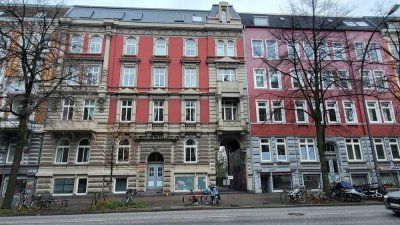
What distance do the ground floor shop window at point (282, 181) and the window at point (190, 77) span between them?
11768mm

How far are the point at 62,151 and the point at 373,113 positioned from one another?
30522 millimetres

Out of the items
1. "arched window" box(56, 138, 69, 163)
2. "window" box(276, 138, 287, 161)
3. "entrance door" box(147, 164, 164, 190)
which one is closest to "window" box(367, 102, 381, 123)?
"window" box(276, 138, 287, 161)

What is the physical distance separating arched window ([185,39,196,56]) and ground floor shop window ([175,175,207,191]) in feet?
41.0

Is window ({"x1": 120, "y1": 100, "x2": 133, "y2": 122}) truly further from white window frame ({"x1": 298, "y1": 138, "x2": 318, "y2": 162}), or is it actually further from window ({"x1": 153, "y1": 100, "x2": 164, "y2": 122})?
white window frame ({"x1": 298, "y1": 138, "x2": 318, "y2": 162})

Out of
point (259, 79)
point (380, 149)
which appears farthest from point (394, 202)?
point (380, 149)

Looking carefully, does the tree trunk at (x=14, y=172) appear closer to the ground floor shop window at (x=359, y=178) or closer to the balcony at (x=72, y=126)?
the balcony at (x=72, y=126)

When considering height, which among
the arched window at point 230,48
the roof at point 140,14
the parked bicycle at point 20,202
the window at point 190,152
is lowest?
the parked bicycle at point 20,202

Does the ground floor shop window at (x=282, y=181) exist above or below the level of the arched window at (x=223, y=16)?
below

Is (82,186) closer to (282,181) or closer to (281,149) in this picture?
(282,181)

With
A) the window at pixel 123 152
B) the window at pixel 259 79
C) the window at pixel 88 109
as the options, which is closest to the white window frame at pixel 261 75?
the window at pixel 259 79

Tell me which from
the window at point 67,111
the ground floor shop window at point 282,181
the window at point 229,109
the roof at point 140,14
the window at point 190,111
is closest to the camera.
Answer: the ground floor shop window at point 282,181

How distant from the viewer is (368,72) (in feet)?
99.9

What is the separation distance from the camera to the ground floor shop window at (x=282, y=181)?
26219 mm

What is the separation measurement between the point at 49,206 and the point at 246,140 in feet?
55.9
